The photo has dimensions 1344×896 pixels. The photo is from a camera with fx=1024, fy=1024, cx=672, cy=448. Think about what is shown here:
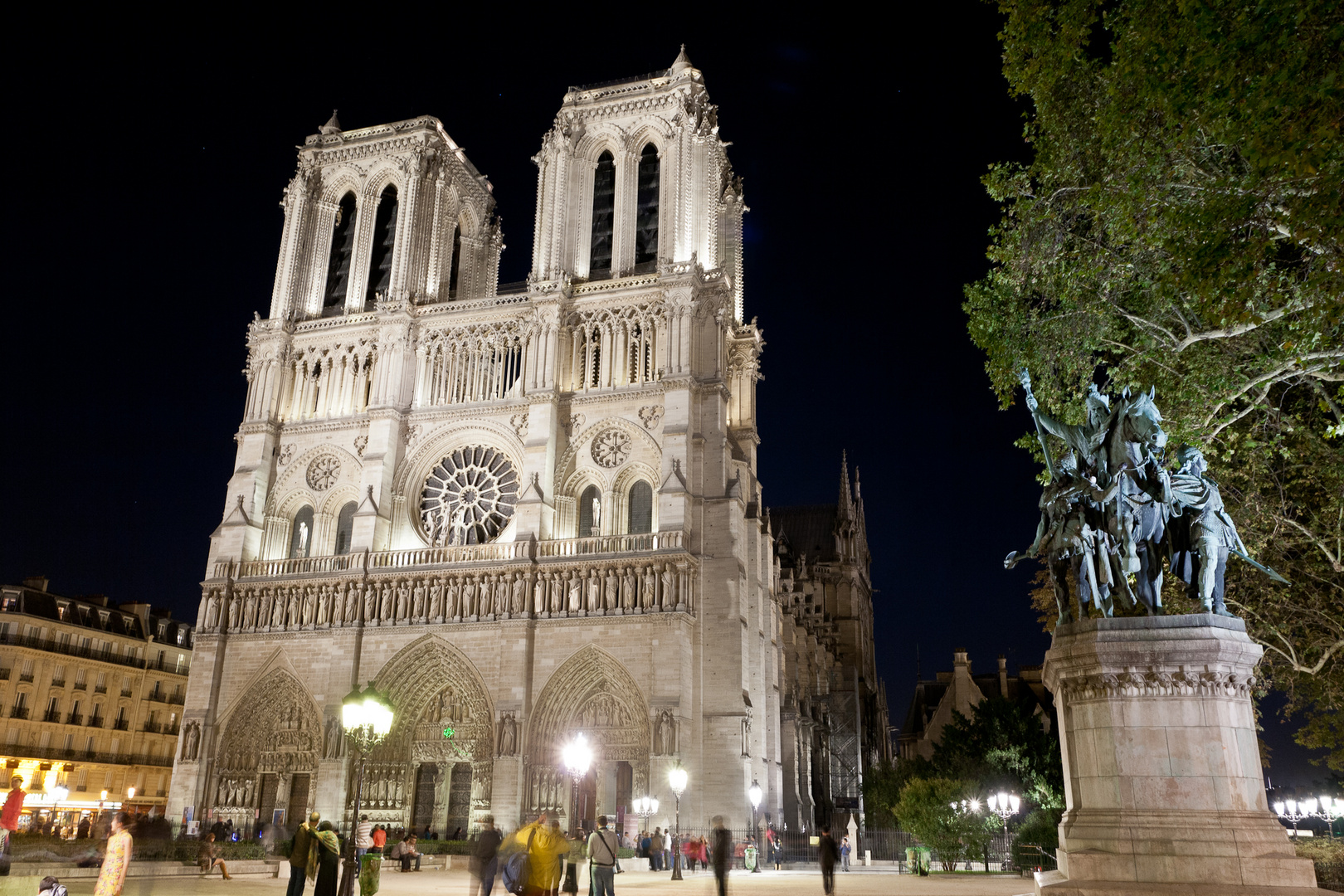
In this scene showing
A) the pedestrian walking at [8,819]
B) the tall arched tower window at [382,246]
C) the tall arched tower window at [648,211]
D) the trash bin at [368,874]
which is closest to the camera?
the trash bin at [368,874]

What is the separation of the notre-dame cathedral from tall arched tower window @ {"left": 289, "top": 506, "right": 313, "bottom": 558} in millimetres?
99

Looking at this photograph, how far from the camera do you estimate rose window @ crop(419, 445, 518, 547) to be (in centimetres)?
3391

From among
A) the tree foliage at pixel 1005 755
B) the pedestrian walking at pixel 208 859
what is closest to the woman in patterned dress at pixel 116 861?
the pedestrian walking at pixel 208 859

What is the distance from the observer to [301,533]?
3562cm

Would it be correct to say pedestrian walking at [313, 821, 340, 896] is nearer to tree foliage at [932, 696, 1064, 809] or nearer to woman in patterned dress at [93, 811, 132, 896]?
woman in patterned dress at [93, 811, 132, 896]

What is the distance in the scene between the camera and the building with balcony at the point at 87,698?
3781cm

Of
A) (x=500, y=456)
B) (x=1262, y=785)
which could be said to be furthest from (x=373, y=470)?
(x=1262, y=785)

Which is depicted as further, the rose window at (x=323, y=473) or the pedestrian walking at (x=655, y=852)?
the rose window at (x=323, y=473)

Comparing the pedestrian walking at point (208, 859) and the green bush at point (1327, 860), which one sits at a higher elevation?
the green bush at point (1327, 860)

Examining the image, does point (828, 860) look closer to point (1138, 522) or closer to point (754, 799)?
point (1138, 522)

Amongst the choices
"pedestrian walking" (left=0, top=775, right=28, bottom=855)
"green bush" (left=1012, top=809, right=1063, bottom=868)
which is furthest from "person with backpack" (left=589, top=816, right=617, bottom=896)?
"green bush" (left=1012, top=809, right=1063, bottom=868)

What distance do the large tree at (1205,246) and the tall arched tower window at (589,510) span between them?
1826cm

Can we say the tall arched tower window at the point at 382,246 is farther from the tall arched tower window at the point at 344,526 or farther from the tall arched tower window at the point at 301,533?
the tall arched tower window at the point at 301,533

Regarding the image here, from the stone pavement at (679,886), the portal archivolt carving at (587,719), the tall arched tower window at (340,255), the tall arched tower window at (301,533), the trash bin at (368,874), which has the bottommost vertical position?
the stone pavement at (679,886)
